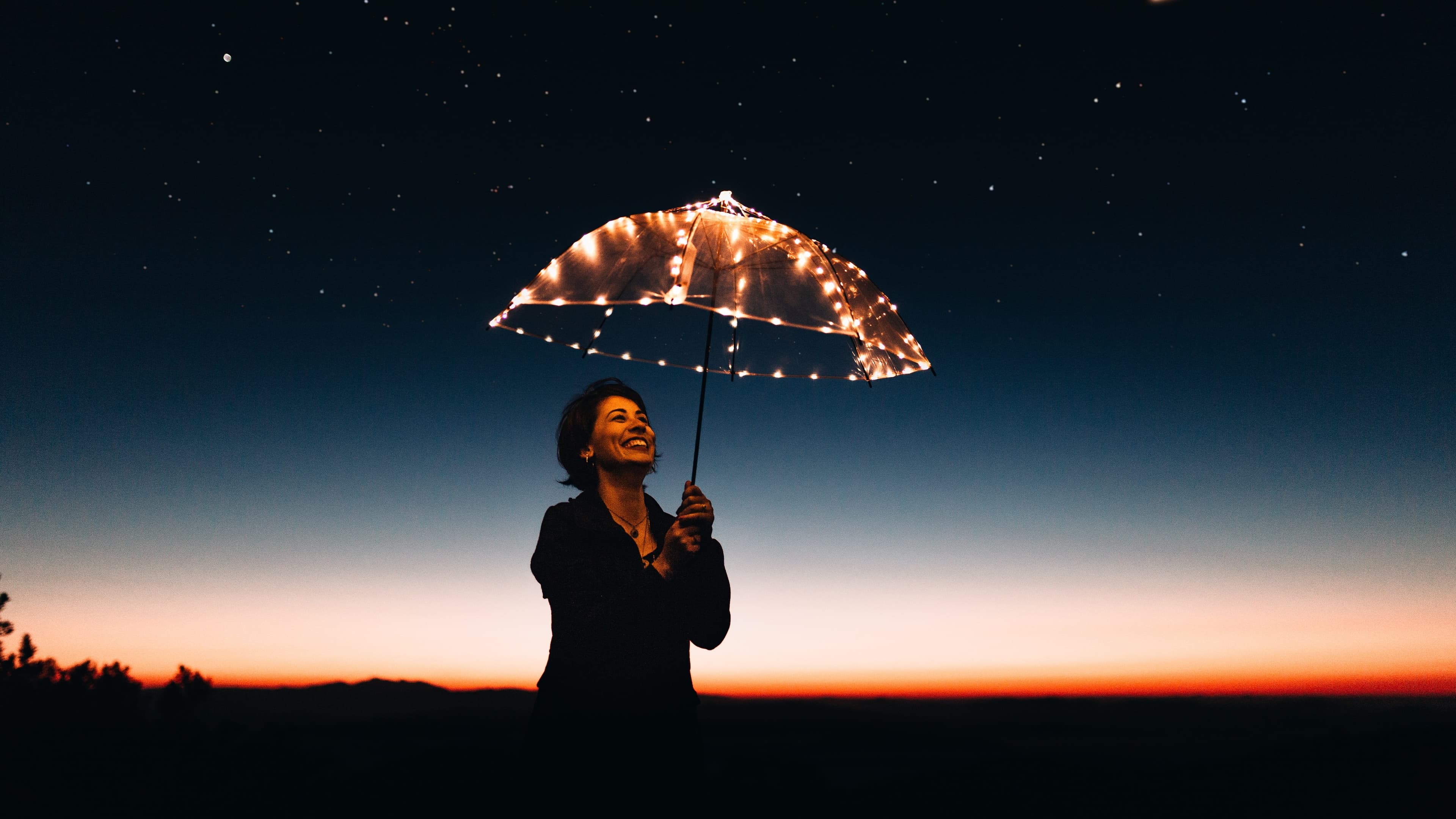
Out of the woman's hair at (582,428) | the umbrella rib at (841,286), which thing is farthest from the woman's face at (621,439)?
the umbrella rib at (841,286)

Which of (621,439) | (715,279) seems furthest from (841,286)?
(621,439)

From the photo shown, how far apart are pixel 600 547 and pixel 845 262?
1.96m

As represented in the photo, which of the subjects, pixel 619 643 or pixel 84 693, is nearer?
pixel 619 643

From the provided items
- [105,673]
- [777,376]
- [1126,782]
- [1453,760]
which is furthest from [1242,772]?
[105,673]

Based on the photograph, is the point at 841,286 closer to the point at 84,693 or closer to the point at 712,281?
the point at 712,281

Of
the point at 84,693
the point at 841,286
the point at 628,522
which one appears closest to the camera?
the point at 628,522

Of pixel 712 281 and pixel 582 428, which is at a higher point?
pixel 712 281

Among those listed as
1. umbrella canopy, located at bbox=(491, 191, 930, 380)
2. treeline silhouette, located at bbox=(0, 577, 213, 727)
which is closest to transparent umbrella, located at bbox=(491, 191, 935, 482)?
umbrella canopy, located at bbox=(491, 191, 930, 380)

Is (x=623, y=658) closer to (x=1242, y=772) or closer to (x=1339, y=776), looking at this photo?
(x=1242, y=772)

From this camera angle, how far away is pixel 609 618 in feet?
9.56

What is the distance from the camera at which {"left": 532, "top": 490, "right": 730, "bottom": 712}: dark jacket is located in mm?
2963

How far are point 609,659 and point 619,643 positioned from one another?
2.8 inches

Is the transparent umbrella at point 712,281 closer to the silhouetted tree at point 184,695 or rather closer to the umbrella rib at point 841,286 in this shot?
the umbrella rib at point 841,286

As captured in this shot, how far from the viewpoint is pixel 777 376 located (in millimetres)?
4516
